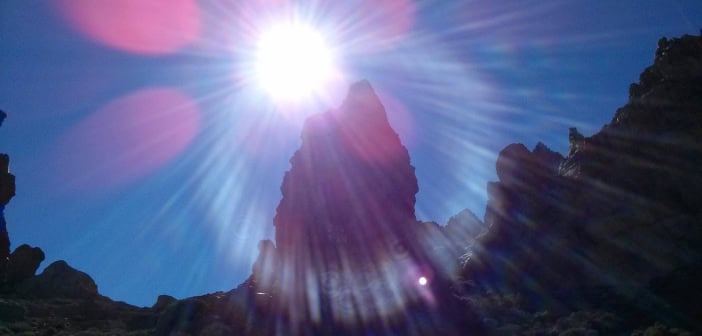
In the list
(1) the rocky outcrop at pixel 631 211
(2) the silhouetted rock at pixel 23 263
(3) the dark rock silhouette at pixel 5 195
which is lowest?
(1) the rocky outcrop at pixel 631 211

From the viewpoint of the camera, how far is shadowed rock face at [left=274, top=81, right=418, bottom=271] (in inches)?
3324

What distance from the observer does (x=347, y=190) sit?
89625mm

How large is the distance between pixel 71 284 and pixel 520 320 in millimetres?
67390

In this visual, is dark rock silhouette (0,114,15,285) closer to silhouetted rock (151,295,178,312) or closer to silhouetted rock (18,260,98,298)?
silhouetted rock (18,260,98,298)

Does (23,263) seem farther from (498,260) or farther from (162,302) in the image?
(498,260)

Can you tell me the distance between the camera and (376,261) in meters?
80.8

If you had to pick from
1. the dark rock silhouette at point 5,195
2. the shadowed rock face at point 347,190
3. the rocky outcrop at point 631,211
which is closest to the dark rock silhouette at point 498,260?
the rocky outcrop at point 631,211

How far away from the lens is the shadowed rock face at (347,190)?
8444 cm

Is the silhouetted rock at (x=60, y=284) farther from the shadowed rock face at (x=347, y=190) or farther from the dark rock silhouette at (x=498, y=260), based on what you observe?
the shadowed rock face at (x=347, y=190)

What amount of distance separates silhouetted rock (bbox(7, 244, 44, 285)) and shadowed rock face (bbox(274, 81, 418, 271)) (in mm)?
40662

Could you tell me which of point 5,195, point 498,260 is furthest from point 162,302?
point 498,260

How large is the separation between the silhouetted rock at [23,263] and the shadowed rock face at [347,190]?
40.7m

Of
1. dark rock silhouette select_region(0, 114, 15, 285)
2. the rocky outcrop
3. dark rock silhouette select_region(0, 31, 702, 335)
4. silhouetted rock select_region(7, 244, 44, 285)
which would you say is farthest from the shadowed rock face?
dark rock silhouette select_region(0, 114, 15, 285)

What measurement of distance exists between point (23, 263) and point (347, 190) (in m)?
55.4
